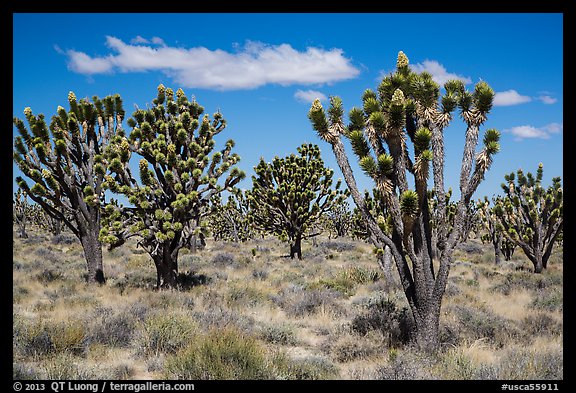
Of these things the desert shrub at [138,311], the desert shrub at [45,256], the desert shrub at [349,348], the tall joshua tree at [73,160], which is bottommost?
the desert shrub at [349,348]

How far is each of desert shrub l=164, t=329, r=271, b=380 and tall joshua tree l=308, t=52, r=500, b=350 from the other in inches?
128

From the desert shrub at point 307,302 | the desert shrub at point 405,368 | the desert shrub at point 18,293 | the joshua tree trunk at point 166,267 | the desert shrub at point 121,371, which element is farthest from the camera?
the joshua tree trunk at point 166,267

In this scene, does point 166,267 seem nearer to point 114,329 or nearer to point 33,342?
point 114,329

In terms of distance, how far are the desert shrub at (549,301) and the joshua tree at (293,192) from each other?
12.5m

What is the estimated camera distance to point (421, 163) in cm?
744

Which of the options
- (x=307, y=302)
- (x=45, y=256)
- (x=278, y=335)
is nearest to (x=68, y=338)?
(x=278, y=335)

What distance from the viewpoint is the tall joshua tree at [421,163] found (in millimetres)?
7539

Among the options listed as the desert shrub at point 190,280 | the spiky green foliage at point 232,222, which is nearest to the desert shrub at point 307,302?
the desert shrub at point 190,280

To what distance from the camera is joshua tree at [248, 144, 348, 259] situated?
23.1 metres

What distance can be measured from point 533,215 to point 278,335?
15.7 metres

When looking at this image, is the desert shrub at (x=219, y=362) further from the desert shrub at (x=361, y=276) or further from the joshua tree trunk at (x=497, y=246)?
the joshua tree trunk at (x=497, y=246)
